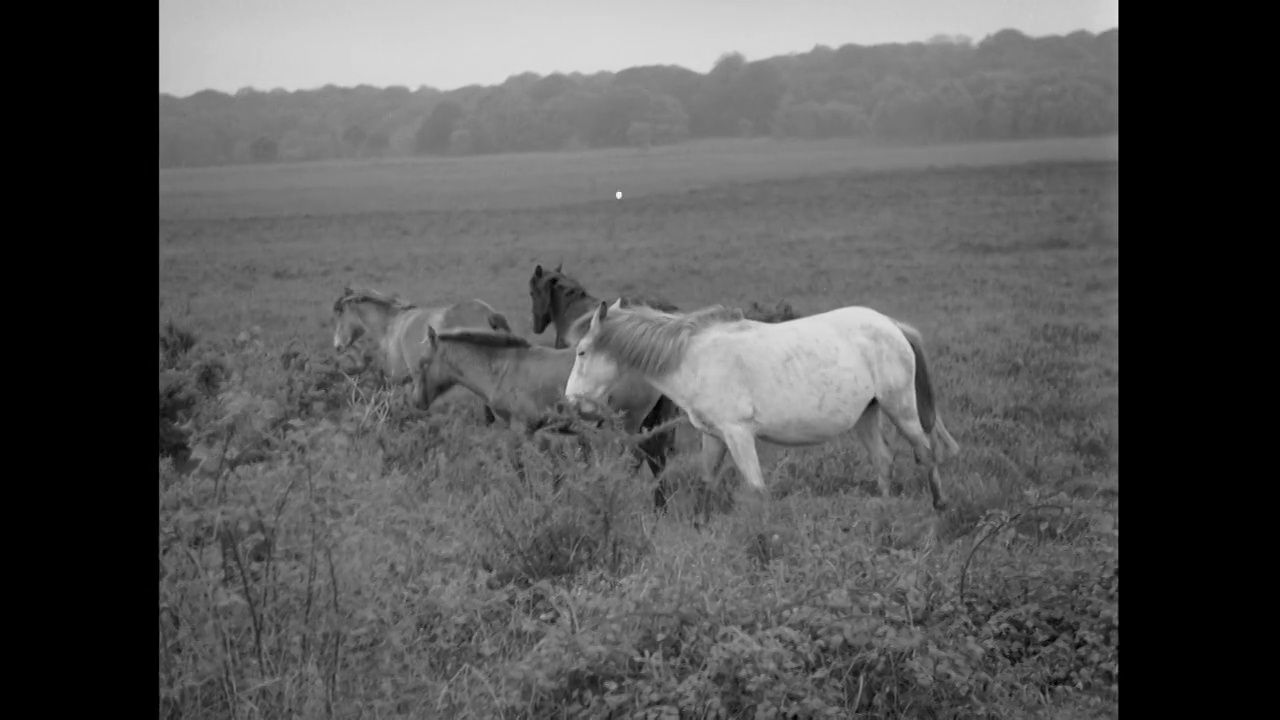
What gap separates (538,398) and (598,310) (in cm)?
69

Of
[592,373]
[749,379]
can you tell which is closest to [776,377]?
[749,379]

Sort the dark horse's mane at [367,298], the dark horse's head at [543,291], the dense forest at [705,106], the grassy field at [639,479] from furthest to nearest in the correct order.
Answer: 1. the dark horse's mane at [367,298]
2. the dark horse's head at [543,291]
3. the dense forest at [705,106]
4. the grassy field at [639,479]

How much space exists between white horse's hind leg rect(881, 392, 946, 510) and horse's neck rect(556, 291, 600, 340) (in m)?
1.37

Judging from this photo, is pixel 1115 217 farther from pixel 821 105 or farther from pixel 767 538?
pixel 767 538

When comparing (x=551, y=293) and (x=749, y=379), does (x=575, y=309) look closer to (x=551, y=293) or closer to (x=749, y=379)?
(x=551, y=293)

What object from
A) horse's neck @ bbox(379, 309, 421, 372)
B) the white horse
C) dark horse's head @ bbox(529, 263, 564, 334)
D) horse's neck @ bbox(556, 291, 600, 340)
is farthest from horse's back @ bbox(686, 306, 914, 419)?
horse's neck @ bbox(379, 309, 421, 372)

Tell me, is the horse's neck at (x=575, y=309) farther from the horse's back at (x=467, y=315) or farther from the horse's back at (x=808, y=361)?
Result: the horse's back at (x=808, y=361)

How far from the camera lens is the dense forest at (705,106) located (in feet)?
15.7

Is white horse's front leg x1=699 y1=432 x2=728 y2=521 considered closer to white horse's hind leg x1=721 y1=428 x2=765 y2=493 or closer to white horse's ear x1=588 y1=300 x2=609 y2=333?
white horse's hind leg x1=721 y1=428 x2=765 y2=493

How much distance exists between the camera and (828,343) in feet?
15.9

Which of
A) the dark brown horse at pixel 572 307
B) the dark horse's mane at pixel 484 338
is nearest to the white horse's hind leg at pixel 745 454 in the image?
the dark brown horse at pixel 572 307

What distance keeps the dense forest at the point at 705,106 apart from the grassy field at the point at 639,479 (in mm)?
→ 97

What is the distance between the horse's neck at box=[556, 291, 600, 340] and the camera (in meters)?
5.19

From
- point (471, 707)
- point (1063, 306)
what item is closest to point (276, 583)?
point (471, 707)
